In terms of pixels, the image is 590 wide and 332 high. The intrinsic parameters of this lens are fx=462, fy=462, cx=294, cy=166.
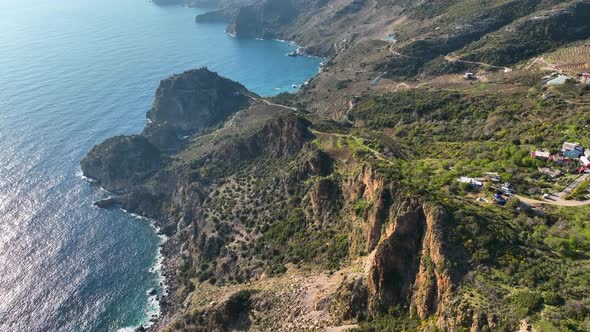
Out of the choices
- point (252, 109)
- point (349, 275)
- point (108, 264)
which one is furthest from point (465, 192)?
point (252, 109)

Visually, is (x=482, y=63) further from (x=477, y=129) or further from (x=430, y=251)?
(x=430, y=251)

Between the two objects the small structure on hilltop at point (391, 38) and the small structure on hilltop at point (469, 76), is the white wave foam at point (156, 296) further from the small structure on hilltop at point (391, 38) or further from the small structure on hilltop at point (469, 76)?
the small structure on hilltop at point (391, 38)

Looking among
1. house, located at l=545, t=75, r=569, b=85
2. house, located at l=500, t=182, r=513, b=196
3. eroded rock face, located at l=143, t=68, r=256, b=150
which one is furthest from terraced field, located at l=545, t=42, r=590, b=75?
eroded rock face, located at l=143, t=68, r=256, b=150

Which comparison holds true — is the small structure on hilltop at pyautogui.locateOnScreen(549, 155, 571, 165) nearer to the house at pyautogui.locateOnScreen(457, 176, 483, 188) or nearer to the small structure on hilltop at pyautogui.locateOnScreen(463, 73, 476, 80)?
the house at pyautogui.locateOnScreen(457, 176, 483, 188)

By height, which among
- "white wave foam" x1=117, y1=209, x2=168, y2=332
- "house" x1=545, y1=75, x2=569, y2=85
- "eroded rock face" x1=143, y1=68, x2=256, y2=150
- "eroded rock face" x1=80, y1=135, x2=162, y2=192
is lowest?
"white wave foam" x1=117, y1=209, x2=168, y2=332

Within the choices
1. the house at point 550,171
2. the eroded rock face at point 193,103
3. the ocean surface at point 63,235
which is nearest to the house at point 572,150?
the house at point 550,171

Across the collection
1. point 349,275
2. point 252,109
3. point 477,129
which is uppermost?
point 477,129

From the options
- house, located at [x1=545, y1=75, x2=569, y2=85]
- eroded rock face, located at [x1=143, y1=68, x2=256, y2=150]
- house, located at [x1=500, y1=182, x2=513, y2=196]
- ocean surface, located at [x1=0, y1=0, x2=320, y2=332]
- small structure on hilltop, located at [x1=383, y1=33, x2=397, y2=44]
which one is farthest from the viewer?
small structure on hilltop, located at [x1=383, y1=33, x2=397, y2=44]
